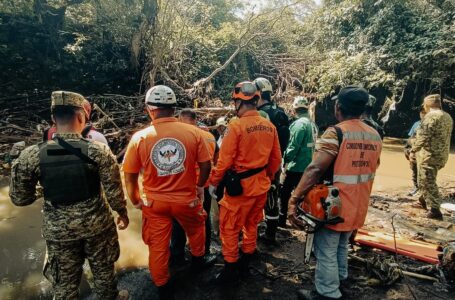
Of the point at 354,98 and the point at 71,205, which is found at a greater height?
the point at 354,98

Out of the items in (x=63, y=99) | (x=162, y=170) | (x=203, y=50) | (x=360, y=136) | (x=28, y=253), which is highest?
(x=203, y=50)

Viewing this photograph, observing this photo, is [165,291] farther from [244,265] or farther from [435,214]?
[435,214]

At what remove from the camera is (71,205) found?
2.41m

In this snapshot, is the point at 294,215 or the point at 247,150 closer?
the point at 294,215

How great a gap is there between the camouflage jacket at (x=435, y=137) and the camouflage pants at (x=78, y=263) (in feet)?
16.0

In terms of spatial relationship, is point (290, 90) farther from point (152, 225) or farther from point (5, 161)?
point (152, 225)

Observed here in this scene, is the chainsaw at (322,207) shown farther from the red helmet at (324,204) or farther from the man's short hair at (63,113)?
the man's short hair at (63,113)

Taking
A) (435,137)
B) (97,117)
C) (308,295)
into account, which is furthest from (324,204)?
(97,117)

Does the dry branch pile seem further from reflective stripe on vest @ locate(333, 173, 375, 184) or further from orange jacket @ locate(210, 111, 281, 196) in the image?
reflective stripe on vest @ locate(333, 173, 375, 184)

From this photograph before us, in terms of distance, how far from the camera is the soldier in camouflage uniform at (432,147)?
502 centimetres

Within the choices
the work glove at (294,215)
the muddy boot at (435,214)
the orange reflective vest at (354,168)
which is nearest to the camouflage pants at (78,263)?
the work glove at (294,215)

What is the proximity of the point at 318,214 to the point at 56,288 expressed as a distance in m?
2.15

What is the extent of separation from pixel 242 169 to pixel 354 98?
4.02 feet

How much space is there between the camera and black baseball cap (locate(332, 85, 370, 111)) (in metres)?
2.65
